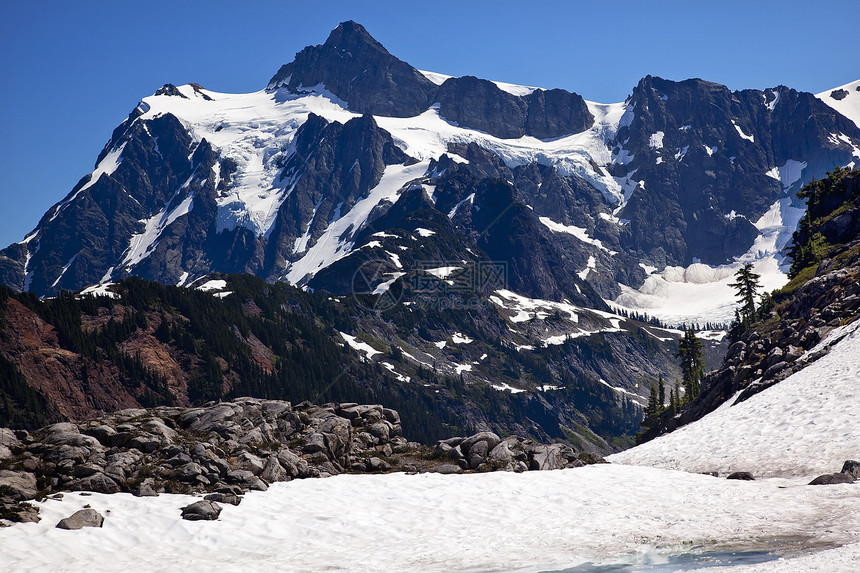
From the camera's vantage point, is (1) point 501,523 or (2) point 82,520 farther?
(1) point 501,523

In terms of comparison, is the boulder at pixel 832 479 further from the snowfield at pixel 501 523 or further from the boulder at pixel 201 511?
the boulder at pixel 201 511

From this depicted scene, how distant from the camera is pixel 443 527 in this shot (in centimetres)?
3462

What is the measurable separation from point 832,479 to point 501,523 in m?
16.9

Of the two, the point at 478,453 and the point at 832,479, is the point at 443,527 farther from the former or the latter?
the point at 832,479

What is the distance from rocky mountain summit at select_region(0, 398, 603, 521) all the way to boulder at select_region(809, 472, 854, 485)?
1491 cm

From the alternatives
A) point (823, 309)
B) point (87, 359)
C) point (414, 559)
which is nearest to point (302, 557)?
point (414, 559)

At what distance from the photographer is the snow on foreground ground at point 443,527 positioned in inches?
1190

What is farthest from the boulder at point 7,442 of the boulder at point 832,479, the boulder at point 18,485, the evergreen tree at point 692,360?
the evergreen tree at point 692,360

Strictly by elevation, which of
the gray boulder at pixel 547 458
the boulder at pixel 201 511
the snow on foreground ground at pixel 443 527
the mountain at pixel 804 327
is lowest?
the snow on foreground ground at pixel 443 527

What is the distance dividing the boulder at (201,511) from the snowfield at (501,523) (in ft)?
1.42

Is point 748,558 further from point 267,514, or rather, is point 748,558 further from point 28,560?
point 28,560

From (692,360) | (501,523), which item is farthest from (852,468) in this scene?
(692,360)

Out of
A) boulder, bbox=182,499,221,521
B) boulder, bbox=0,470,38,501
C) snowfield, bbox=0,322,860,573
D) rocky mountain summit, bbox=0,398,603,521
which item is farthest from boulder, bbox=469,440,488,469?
boulder, bbox=0,470,38,501

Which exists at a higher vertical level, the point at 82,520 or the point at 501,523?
the point at 82,520
